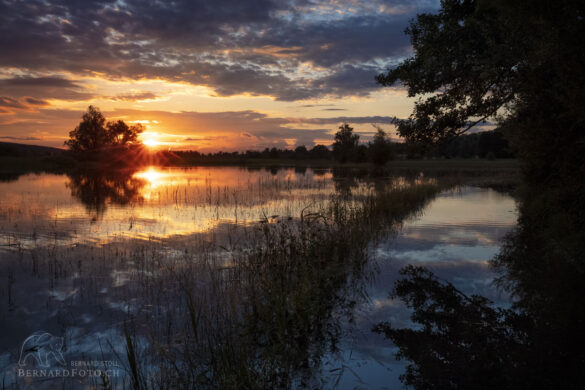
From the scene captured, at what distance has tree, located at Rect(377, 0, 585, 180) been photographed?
32.1ft

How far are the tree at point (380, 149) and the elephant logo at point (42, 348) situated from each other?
81814 millimetres

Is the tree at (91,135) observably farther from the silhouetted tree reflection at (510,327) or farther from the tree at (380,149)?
the silhouetted tree reflection at (510,327)

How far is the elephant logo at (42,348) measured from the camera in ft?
18.8

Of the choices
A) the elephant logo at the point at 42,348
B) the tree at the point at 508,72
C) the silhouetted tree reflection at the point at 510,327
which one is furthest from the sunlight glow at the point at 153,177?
the silhouetted tree reflection at the point at 510,327

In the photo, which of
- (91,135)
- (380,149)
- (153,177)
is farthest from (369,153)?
(91,135)

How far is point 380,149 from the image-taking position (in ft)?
279

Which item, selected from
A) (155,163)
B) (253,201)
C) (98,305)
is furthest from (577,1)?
(155,163)

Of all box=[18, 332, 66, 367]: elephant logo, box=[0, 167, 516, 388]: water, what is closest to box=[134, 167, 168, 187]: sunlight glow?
box=[0, 167, 516, 388]: water

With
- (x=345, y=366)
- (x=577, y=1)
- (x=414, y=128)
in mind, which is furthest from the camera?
(x=414, y=128)

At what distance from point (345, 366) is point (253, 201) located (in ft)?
62.5

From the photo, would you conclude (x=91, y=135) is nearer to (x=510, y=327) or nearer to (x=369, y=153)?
(x=369, y=153)

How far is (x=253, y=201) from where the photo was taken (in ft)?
79.7

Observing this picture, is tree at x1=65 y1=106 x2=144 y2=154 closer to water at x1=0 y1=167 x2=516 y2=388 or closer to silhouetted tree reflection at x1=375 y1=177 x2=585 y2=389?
water at x1=0 y1=167 x2=516 y2=388

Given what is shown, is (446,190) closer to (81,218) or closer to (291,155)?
(81,218)
